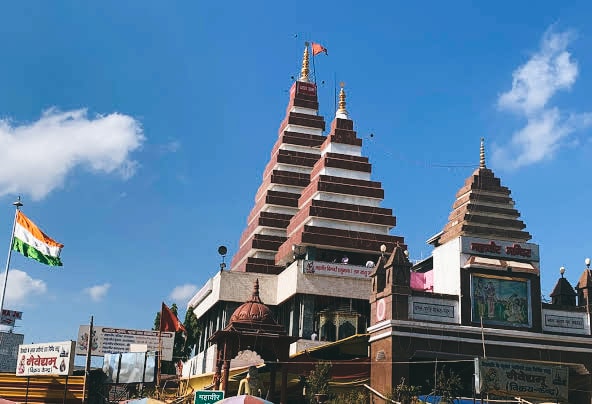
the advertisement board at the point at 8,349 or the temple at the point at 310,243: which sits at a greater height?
the temple at the point at 310,243

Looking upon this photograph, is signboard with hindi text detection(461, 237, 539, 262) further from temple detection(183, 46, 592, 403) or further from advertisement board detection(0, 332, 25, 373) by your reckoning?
advertisement board detection(0, 332, 25, 373)

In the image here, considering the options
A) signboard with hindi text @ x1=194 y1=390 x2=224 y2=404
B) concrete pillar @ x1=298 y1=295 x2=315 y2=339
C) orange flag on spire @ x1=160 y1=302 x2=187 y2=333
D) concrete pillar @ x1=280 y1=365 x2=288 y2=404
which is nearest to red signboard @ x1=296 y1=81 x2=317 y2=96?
concrete pillar @ x1=298 y1=295 x2=315 y2=339

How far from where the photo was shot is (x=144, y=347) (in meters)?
50.3

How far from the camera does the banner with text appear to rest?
153 feet

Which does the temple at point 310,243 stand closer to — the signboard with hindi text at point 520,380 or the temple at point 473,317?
the temple at point 473,317

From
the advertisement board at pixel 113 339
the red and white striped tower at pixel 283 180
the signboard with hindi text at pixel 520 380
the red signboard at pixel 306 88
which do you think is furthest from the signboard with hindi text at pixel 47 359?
the red signboard at pixel 306 88

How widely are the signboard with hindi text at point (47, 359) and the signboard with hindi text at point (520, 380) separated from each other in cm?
1777

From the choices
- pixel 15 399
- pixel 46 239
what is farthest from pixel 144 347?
pixel 46 239

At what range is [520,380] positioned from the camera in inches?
1164

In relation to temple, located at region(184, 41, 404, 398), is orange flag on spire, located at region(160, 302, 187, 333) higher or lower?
lower

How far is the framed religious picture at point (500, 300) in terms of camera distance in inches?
1358

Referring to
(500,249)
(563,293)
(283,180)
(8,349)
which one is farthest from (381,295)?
(8,349)

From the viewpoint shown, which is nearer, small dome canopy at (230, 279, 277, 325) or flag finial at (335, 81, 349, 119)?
small dome canopy at (230, 279, 277, 325)

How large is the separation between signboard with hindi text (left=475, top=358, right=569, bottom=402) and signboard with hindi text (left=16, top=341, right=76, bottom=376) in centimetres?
1777
